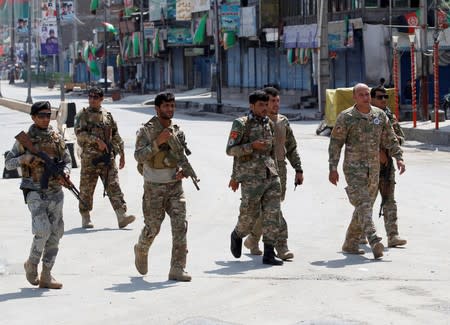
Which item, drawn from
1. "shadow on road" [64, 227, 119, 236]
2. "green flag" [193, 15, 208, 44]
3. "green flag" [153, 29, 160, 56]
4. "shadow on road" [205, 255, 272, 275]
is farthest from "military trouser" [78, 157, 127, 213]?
"green flag" [153, 29, 160, 56]

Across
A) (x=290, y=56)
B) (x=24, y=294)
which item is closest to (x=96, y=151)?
(x=24, y=294)

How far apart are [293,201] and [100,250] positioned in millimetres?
5191

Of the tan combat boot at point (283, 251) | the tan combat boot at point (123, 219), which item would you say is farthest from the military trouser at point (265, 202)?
the tan combat boot at point (123, 219)

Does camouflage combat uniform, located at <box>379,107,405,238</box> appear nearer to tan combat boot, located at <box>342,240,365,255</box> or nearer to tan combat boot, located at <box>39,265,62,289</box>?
tan combat boot, located at <box>342,240,365,255</box>

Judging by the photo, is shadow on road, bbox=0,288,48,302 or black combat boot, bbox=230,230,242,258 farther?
black combat boot, bbox=230,230,242,258

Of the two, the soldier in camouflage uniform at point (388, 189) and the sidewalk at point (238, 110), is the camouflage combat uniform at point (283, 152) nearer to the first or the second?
the soldier in camouflage uniform at point (388, 189)

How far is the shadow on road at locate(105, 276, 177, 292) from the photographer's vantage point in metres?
10.6

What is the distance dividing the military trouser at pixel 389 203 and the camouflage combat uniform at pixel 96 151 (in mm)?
3613

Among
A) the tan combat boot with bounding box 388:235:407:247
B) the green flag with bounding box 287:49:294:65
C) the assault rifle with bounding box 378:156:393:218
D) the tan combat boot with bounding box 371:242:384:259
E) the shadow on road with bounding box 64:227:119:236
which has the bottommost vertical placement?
the shadow on road with bounding box 64:227:119:236

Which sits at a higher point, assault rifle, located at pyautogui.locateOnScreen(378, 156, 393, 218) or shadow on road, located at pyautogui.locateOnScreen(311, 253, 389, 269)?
assault rifle, located at pyautogui.locateOnScreen(378, 156, 393, 218)

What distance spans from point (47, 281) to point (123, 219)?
4.46 meters

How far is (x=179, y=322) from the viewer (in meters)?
8.98

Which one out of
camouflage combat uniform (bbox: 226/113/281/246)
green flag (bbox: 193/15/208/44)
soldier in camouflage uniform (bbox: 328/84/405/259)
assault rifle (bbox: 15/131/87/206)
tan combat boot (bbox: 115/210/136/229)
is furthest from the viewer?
green flag (bbox: 193/15/208/44)

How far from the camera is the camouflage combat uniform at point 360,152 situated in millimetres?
12242
